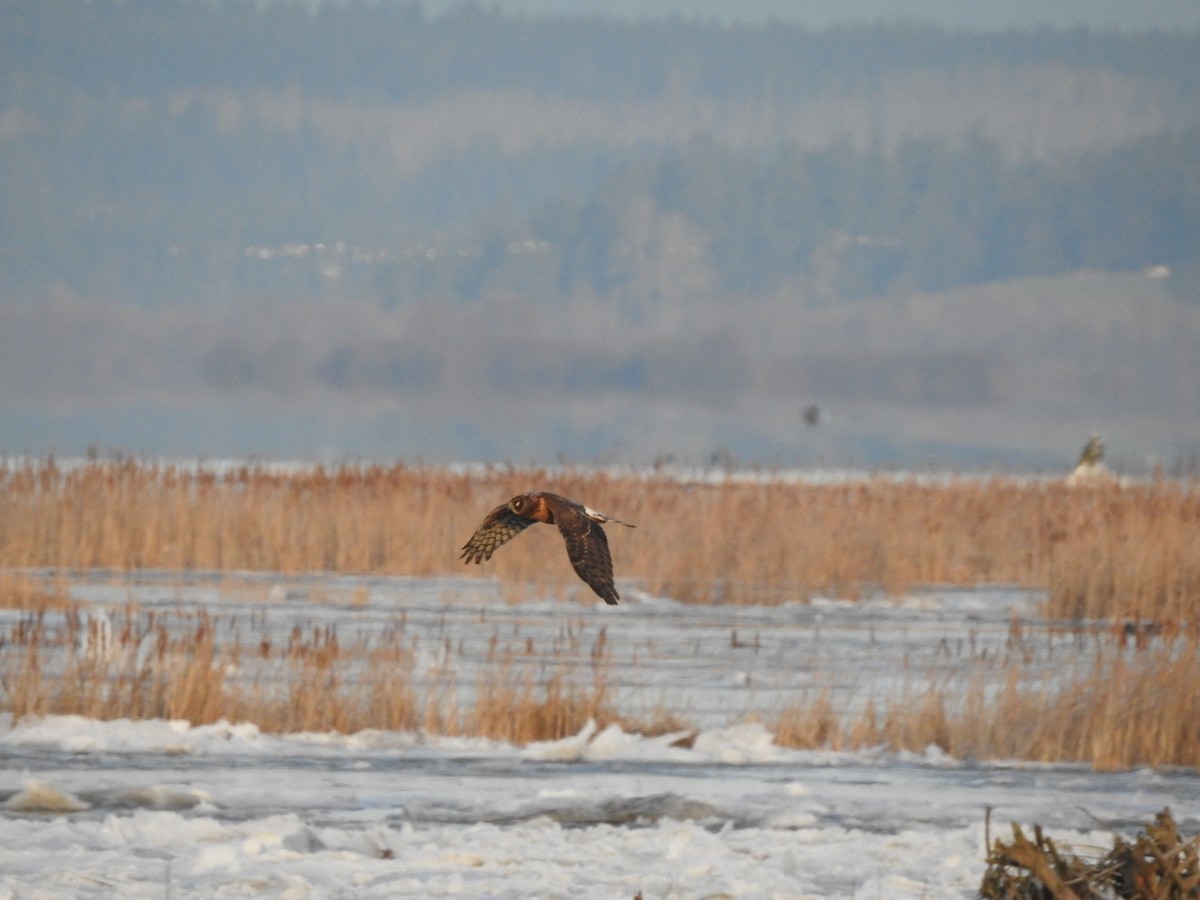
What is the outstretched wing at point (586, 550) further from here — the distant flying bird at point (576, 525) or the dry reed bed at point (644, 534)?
the dry reed bed at point (644, 534)

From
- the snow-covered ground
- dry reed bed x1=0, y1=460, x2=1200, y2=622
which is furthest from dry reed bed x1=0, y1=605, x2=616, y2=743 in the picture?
dry reed bed x1=0, y1=460, x2=1200, y2=622

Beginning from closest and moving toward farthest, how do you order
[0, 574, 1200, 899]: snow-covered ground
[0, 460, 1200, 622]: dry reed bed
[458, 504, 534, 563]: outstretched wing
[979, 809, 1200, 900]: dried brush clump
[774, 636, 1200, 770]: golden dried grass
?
[979, 809, 1200, 900]: dried brush clump → [458, 504, 534, 563]: outstretched wing → [0, 574, 1200, 899]: snow-covered ground → [774, 636, 1200, 770]: golden dried grass → [0, 460, 1200, 622]: dry reed bed

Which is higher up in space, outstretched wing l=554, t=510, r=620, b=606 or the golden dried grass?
outstretched wing l=554, t=510, r=620, b=606

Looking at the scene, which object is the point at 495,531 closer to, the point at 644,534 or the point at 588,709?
the point at 588,709

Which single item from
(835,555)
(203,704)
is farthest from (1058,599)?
(203,704)

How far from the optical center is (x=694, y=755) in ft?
33.8

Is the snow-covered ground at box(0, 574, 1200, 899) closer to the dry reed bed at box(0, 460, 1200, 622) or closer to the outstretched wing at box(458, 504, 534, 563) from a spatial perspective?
the outstretched wing at box(458, 504, 534, 563)

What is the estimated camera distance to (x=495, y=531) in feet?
18.6

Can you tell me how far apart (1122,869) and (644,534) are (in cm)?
1517

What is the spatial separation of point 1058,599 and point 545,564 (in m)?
6.00

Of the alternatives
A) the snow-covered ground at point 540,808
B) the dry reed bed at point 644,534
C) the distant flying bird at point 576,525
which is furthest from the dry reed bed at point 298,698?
the dry reed bed at point 644,534

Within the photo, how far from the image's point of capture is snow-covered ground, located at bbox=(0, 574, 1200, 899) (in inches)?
292

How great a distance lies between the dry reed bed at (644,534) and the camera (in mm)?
18688

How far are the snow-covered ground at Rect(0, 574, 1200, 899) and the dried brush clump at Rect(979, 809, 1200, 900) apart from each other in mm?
1998
